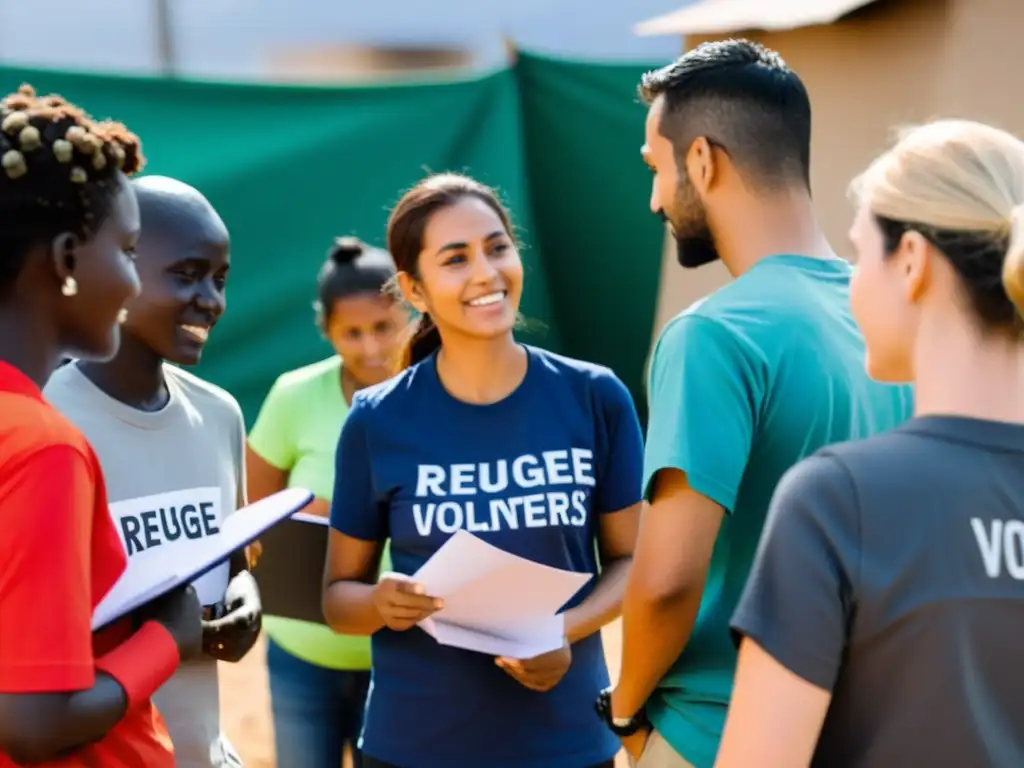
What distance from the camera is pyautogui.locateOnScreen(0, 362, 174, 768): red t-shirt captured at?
1.44 meters

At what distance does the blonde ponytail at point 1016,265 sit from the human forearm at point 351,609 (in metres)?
1.51

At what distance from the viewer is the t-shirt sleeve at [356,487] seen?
8.59 ft

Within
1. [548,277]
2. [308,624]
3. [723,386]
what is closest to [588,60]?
[548,277]

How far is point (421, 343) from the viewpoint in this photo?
2.92 metres

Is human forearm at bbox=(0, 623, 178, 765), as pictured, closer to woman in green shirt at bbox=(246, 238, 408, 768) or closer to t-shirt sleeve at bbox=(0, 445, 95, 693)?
t-shirt sleeve at bbox=(0, 445, 95, 693)

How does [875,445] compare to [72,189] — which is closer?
[875,445]

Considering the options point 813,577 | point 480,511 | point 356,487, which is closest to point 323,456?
point 356,487

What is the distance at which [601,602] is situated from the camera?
2570 millimetres

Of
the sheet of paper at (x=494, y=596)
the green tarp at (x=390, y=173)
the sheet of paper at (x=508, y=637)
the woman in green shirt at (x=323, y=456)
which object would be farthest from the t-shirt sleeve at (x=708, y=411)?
the green tarp at (x=390, y=173)

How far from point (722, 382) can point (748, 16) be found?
4808 millimetres

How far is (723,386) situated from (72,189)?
2.98 feet

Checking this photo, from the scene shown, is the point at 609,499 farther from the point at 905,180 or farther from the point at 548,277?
the point at 548,277

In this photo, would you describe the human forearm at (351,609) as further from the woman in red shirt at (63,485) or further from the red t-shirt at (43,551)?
the red t-shirt at (43,551)

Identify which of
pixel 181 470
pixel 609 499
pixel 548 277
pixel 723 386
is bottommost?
pixel 548 277
